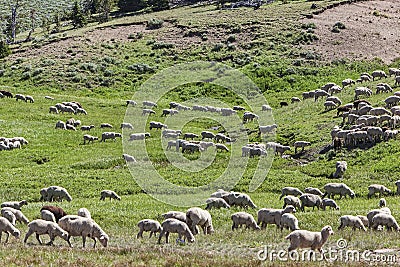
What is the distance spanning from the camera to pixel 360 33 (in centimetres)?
8212

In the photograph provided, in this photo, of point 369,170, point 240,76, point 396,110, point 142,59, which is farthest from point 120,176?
point 142,59

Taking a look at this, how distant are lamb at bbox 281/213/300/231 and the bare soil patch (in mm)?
57720

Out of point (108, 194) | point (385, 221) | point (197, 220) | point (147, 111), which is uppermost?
point (197, 220)

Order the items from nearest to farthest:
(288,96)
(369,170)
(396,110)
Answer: (369,170), (396,110), (288,96)

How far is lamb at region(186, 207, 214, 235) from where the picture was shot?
19.4m

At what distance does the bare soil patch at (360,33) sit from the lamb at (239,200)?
52798mm

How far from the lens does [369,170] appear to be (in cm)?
3181

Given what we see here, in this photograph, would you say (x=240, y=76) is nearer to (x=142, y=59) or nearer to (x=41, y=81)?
(x=142, y=59)

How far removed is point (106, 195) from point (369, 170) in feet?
46.7

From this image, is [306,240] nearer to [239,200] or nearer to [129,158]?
[239,200]

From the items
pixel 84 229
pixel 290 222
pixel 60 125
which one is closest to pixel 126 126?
pixel 60 125

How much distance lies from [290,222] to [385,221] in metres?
3.18

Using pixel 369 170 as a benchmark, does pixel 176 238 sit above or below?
above

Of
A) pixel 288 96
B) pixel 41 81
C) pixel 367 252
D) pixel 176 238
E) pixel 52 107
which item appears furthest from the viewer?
pixel 41 81
